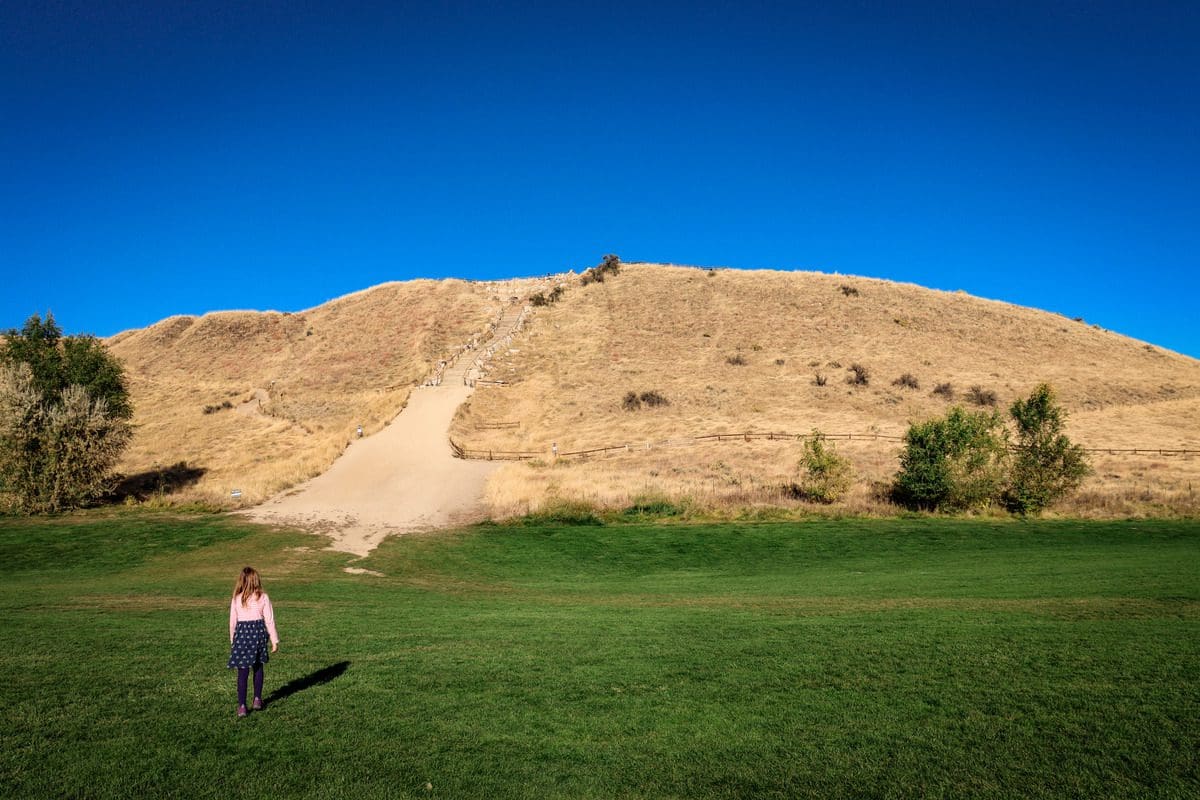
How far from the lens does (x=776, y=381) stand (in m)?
62.3

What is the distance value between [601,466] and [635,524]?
11246 mm

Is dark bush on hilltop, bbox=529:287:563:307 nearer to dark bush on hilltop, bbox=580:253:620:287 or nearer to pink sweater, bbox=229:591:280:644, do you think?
dark bush on hilltop, bbox=580:253:620:287

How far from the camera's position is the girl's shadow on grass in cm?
912

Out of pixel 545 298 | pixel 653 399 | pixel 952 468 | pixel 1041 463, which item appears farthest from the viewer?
pixel 545 298

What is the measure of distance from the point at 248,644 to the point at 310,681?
1792 millimetres

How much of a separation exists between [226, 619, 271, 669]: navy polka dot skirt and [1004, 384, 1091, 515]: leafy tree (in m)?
32.5

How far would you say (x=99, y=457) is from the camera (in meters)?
33.2

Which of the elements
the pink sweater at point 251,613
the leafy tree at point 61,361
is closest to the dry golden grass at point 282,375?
the leafy tree at point 61,361

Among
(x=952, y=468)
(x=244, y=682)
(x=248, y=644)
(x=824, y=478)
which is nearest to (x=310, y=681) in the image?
(x=244, y=682)

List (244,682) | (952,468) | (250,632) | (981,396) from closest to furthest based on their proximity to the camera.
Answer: (244,682) < (250,632) < (952,468) < (981,396)

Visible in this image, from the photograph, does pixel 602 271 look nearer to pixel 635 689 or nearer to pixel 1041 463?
pixel 1041 463

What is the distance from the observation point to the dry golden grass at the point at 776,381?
116ft

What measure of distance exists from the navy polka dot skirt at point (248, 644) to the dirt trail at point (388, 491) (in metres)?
17.3

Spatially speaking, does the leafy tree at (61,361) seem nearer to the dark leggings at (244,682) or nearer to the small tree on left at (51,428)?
the small tree on left at (51,428)
